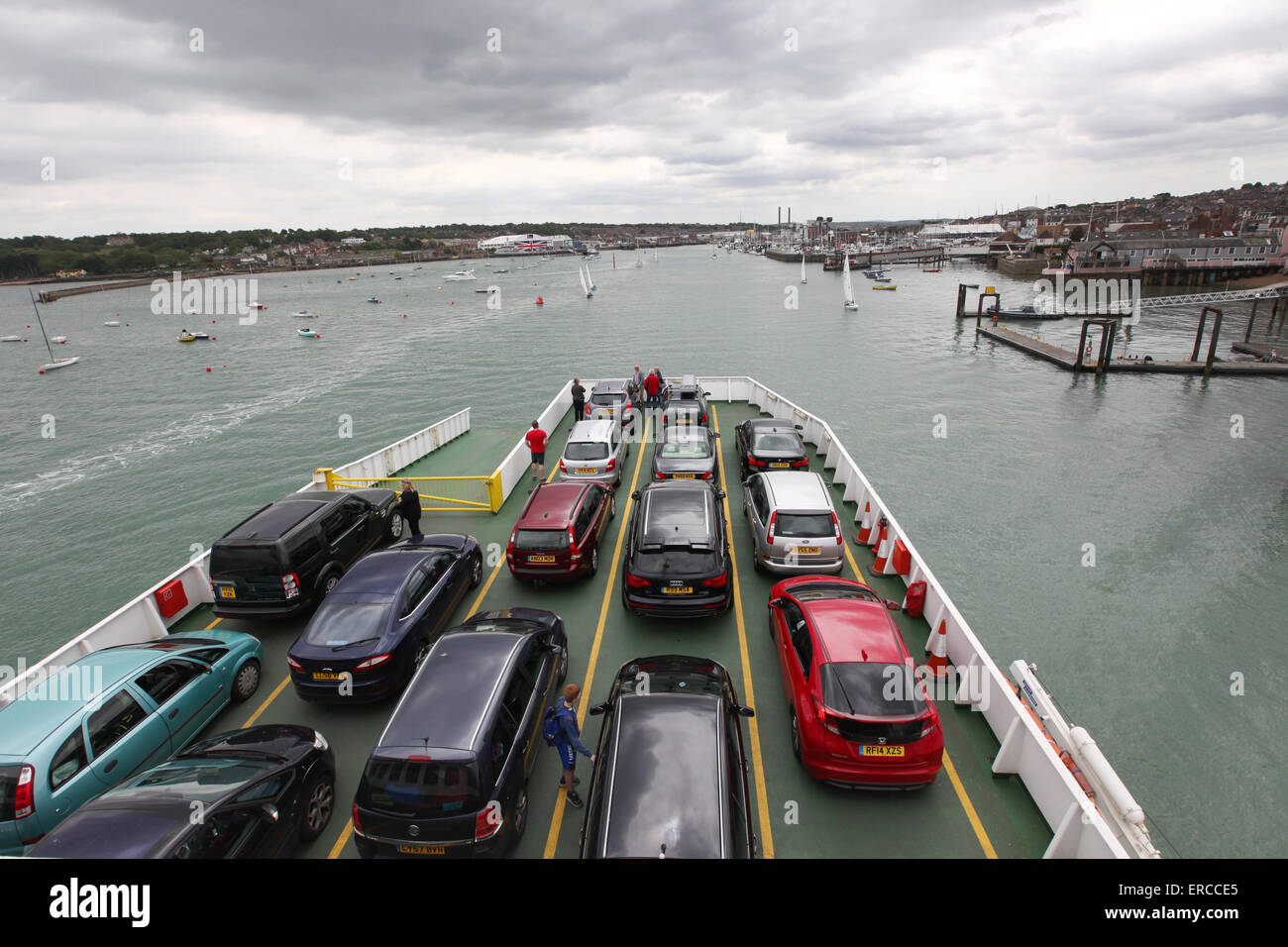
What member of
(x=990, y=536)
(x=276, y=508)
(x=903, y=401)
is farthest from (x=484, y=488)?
(x=903, y=401)

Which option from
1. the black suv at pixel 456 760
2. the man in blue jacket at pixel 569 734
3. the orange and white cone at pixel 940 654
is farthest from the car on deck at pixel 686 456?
the man in blue jacket at pixel 569 734

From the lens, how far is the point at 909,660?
6.74m

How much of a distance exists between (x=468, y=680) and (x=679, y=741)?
2292mm

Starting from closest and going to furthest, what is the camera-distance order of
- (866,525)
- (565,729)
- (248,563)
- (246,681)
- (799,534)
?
(565,729) → (246,681) → (248,563) → (799,534) → (866,525)

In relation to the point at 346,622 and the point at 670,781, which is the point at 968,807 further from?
the point at 346,622

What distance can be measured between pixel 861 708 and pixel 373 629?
5746mm

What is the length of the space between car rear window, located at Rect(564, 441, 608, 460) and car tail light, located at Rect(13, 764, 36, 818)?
32.8 ft

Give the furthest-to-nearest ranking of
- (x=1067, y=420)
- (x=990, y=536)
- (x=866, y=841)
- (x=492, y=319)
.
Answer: (x=492, y=319), (x=1067, y=420), (x=990, y=536), (x=866, y=841)

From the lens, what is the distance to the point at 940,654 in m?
8.43

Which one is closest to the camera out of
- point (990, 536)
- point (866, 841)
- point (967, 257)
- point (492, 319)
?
point (866, 841)

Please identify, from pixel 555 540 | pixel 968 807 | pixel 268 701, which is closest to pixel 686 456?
pixel 555 540

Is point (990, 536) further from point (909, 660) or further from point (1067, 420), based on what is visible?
point (1067, 420)

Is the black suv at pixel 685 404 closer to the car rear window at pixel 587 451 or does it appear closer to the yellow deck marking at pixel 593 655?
the yellow deck marking at pixel 593 655

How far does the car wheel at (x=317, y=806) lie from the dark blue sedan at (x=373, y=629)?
1.27 m
